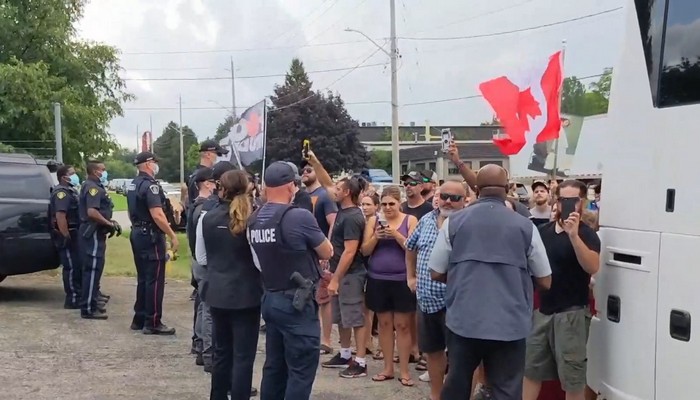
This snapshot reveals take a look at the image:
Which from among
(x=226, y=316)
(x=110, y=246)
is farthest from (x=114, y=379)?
(x=110, y=246)

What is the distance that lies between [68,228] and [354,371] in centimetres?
467

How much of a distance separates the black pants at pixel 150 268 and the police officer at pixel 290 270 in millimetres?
3545

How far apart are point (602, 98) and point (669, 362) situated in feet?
43.3

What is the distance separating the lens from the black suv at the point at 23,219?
9633mm

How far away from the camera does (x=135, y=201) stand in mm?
8117

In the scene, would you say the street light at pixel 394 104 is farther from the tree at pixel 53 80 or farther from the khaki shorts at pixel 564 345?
the khaki shorts at pixel 564 345

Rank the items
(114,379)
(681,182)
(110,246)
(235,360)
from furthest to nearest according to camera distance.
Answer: (110,246), (114,379), (235,360), (681,182)

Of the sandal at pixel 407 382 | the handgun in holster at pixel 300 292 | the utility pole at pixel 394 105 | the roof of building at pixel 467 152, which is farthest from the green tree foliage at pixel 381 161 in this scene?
the handgun in holster at pixel 300 292

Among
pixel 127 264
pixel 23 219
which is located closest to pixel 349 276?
pixel 23 219

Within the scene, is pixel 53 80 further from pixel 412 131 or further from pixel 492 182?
pixel 412 131

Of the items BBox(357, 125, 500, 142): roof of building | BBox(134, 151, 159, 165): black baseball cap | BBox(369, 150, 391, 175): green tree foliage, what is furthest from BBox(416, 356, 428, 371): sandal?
BBox(357, 125, 500, 142): roof of building

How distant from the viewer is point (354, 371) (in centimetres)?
693

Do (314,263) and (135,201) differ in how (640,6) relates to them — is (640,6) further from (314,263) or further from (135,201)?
(135,201)

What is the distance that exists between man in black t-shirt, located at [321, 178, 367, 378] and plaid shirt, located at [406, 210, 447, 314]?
0.95 metres
